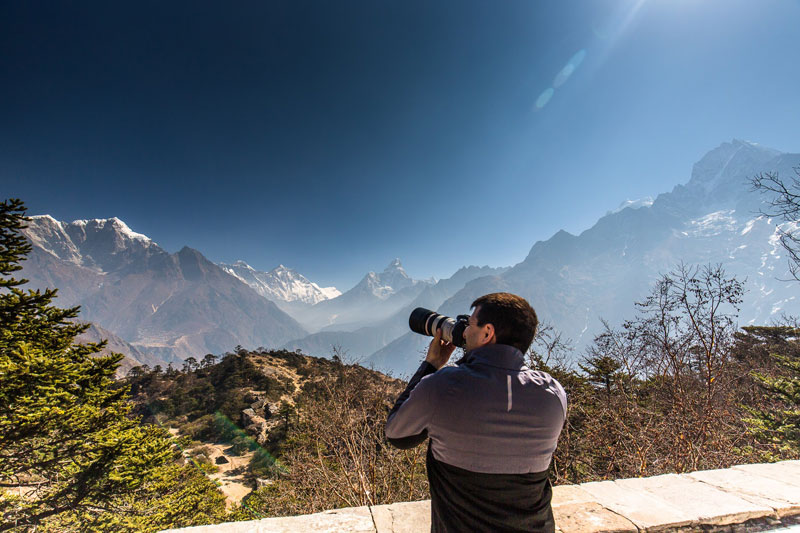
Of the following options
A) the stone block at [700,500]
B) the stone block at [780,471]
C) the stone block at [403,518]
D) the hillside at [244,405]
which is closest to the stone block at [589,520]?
the stone block at [700,500]

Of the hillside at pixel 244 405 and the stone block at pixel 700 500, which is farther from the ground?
the stone block at pixel 700 500

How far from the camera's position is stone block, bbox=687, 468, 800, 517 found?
2.03m

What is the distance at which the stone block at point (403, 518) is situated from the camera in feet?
5.76

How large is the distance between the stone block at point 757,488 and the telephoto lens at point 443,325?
268cm

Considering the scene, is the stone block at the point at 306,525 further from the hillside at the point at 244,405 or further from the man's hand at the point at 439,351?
the hillside at the point at 244,405

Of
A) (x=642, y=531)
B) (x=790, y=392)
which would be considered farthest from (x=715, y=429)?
(x=642, y=531)

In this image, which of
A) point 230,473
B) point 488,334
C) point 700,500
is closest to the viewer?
point 488,334

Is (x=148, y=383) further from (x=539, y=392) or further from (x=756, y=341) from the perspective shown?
(x=756, y=341)

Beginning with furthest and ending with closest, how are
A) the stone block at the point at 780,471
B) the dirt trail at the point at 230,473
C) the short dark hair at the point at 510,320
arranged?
the dirt trail at the point at 230,473, the stone block at the point at 780,471, the short dark hair at the point at 510,320

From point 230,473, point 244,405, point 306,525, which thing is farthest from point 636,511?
point 244,405

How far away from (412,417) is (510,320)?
588 mm

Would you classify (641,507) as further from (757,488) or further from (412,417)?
(412,417)

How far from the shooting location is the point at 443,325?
154cm

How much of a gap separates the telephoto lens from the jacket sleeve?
31cm
